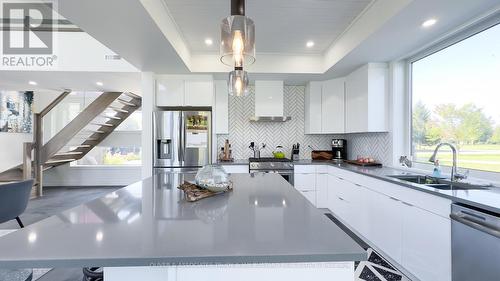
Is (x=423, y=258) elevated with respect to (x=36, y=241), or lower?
lower

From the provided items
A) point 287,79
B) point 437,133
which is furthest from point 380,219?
point 287,79

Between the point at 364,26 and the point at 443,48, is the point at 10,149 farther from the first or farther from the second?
the point at 443,48

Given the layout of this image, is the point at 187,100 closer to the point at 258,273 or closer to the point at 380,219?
the point at 380,219

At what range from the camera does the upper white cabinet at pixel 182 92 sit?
3.82 m

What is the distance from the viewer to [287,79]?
411 cm

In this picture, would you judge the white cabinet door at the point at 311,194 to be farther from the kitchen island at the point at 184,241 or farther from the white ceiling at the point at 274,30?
Answer: the kitchen island at the point at 184,241

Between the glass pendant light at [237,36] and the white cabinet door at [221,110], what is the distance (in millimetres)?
2604

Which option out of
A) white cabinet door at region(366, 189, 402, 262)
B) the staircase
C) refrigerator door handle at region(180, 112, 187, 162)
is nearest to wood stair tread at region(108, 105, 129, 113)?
the staircase

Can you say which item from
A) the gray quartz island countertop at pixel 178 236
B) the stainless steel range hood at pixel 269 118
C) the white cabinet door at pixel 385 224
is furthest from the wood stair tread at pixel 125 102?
the white cabinet door at pixel 385 224

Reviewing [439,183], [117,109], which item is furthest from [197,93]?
[439,183]

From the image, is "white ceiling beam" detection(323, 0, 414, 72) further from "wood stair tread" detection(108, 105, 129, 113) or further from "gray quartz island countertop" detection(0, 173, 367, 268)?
"wood stair tread" detection(108, 105, 129, 113)

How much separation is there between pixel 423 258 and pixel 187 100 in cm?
348

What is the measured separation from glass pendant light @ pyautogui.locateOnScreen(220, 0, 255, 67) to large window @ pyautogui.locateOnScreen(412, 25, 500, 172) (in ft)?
7.42

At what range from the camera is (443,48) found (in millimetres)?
2613
